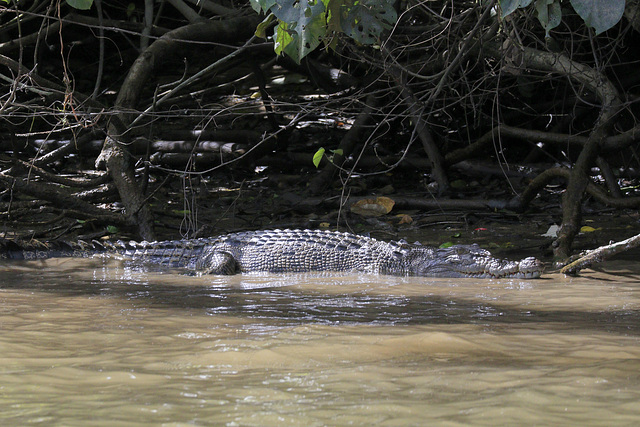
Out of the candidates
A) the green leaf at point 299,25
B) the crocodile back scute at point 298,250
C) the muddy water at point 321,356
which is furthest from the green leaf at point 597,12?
the crocodile back scute at point 298,250

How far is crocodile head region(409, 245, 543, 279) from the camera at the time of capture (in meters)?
4.75

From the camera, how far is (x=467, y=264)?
5180mm

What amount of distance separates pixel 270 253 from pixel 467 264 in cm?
184

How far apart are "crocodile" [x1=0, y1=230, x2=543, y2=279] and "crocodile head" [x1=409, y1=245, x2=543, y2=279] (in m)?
0.01

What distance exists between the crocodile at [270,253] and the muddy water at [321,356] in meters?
1.27

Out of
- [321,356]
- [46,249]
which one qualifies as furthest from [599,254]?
[46,249]

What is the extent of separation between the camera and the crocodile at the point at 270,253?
569cm

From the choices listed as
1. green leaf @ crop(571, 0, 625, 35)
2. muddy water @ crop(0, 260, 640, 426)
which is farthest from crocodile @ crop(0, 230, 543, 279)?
green leaf @ crop(571, 0, 625, 35)

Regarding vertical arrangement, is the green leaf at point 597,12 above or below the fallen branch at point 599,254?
above

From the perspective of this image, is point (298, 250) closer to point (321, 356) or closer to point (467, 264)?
point (467, 264)

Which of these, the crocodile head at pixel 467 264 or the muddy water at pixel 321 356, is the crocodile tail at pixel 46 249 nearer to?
the muddy water at pixel 321 356

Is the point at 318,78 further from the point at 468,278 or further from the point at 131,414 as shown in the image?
the point at 131,414

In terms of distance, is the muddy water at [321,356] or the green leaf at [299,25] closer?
the muddy water at [321,356]

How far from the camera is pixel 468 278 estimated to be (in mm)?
5211
